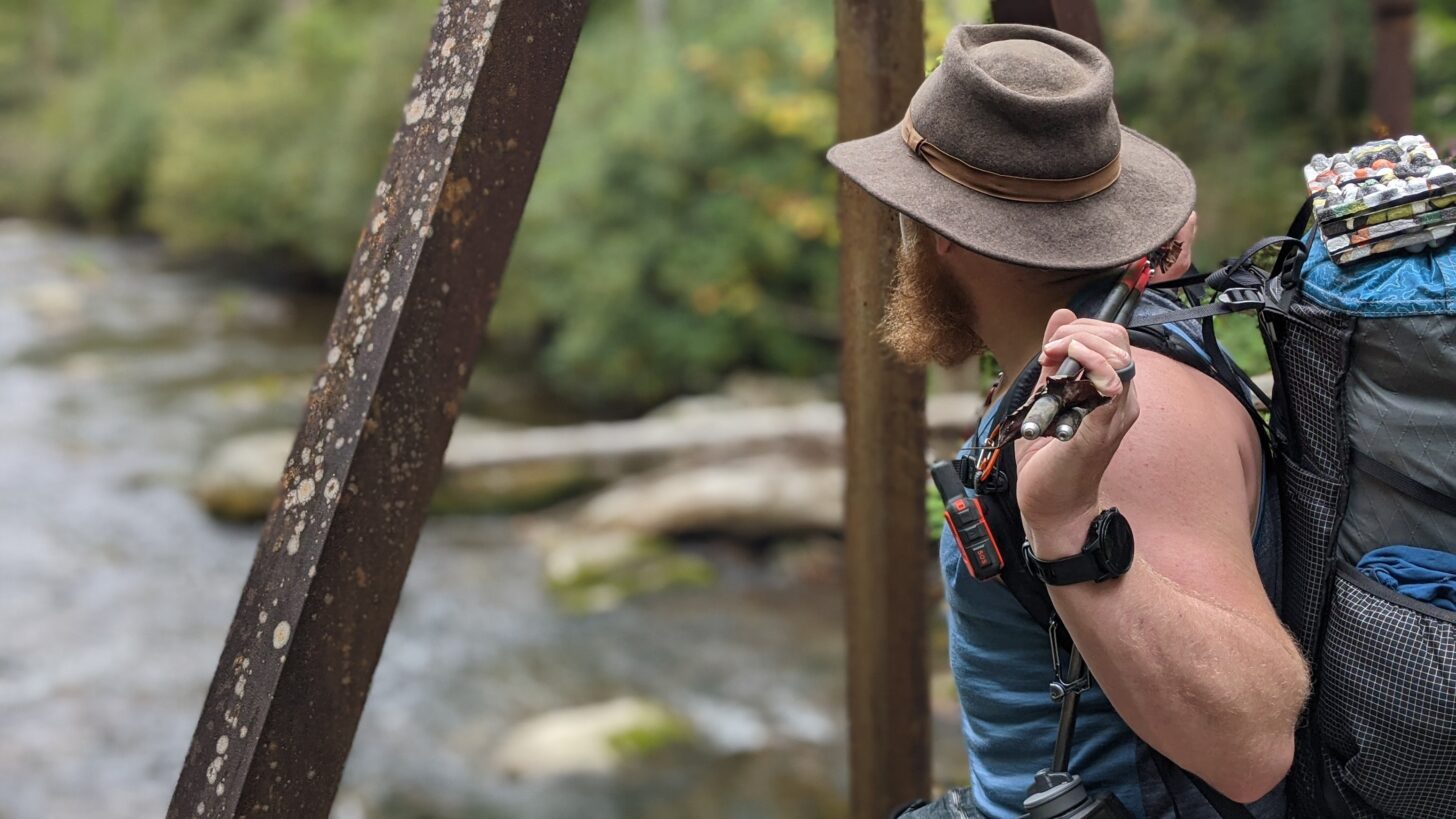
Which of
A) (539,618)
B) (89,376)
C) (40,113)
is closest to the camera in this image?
(539,618)

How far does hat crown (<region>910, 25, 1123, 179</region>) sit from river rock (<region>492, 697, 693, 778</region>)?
604 cm

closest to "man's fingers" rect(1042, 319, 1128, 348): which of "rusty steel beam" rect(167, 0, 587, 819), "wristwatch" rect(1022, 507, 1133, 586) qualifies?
"wristwatch" rect(1022, 507, 1133, 586)

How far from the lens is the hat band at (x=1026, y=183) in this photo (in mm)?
1459

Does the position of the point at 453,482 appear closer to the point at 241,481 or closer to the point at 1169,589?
the point at 241,481

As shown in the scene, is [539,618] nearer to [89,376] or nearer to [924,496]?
[924,496]

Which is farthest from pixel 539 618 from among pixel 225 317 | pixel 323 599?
pixel 225 317

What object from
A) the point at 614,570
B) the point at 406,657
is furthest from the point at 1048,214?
the point at 614,570

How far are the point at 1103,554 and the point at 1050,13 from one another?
1377 millimetres

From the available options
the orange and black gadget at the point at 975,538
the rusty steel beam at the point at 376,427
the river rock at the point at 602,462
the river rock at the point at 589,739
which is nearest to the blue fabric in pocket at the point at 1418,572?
the orange and black gadget at the point at 975,538

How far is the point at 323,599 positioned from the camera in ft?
4.99

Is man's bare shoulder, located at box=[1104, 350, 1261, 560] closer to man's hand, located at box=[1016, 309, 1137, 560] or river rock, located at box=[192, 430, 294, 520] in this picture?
man's hand, located at box=[1016, 309, 1137, 560]

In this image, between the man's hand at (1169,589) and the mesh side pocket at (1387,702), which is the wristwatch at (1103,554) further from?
the mesh side pocket at (1387,702)

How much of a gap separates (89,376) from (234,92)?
37.5ft

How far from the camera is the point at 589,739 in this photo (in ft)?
23.8
